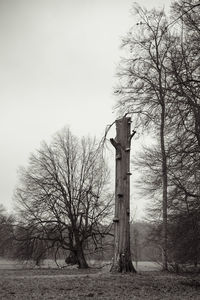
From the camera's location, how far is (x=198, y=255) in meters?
13.9

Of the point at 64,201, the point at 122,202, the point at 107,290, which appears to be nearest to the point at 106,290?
the point at 107,290

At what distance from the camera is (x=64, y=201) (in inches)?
1070

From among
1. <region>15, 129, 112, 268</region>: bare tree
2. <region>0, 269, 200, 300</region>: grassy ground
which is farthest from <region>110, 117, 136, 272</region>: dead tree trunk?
<region>15, 129, 112, 268</region>: bare tree

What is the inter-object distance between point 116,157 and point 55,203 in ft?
52.0

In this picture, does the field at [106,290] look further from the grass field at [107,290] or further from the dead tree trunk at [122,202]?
the dead tree trunk at [122,202]

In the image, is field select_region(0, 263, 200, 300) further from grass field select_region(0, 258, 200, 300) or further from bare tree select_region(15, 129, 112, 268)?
bare tree select_region(15, 129, 112, 268)

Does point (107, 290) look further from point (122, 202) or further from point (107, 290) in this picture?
point (122, 202)

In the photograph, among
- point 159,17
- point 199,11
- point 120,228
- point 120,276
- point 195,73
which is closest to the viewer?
point 199,11

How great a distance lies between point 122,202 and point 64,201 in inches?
634

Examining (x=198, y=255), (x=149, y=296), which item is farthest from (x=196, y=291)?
(x=198, y=255)

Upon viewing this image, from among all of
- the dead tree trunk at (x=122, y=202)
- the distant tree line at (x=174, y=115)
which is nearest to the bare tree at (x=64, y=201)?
the distant tree line at (x=174, y=115)

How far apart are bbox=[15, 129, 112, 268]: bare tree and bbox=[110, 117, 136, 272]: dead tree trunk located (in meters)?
14.3

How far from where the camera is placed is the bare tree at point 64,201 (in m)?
26.7

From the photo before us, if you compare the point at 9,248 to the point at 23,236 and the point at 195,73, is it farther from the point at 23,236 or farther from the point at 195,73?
the point at 195,73
